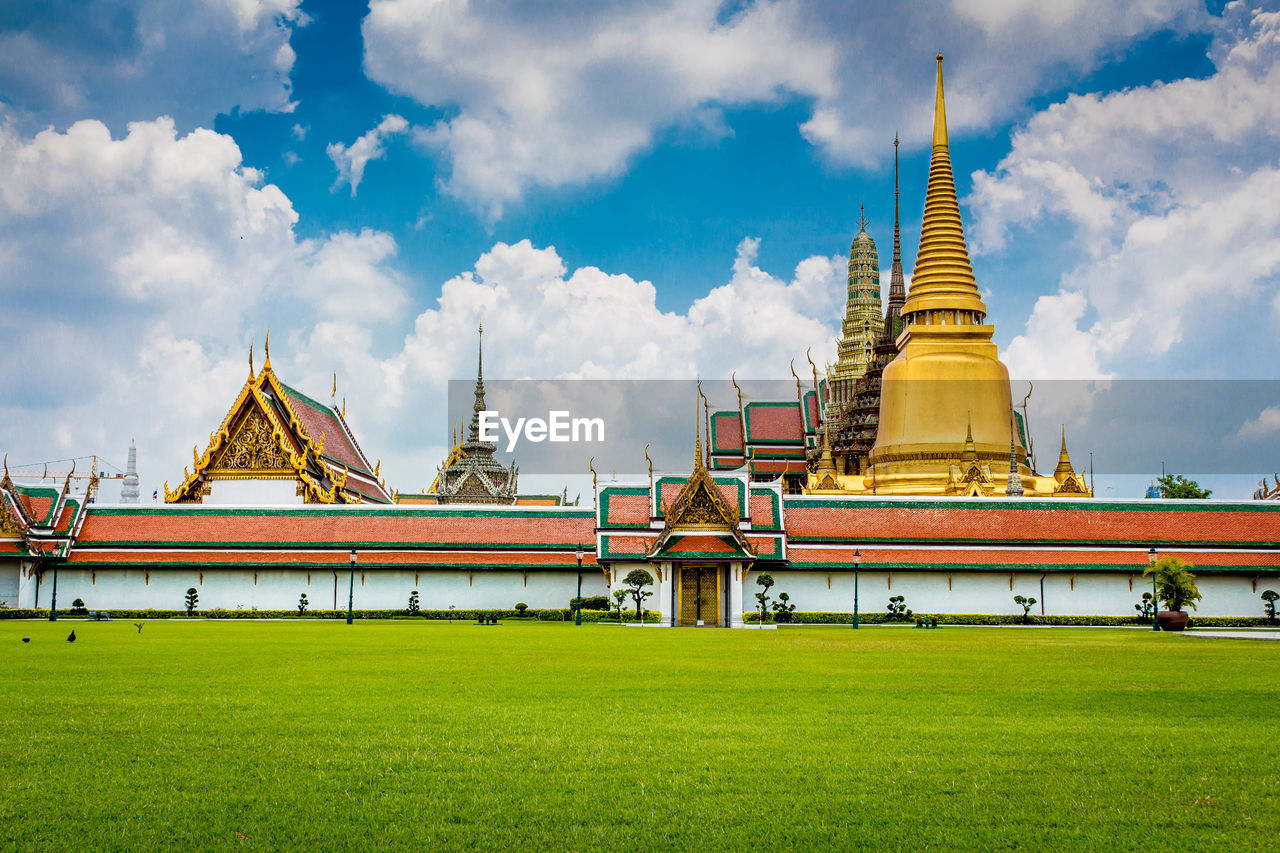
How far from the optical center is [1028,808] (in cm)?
727

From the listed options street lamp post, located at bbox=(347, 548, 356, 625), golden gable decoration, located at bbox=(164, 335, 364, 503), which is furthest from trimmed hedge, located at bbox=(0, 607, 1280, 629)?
golden gable decoration, located at bbox=(164, 335, 364, 503)

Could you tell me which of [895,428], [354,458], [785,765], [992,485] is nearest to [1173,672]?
[785,765]

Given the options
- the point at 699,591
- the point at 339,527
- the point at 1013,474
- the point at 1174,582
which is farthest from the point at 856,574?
the point at 339,527

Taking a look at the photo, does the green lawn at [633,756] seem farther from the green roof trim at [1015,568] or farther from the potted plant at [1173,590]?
the green roof trim at [1015,568]

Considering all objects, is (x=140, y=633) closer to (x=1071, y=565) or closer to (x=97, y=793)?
(x=97, y=793)

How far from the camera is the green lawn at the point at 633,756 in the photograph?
678 centimetres

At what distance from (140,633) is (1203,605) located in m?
32.0

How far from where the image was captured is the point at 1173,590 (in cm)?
3278

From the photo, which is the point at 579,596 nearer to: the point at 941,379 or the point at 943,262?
the point at 941,379

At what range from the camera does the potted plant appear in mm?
31734

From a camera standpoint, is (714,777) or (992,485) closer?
(714,777)

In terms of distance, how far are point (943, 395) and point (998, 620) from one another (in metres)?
17.2

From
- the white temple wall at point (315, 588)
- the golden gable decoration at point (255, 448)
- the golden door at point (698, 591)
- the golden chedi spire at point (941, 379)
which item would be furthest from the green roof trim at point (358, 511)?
the golden chedi spire at point (941, 379)

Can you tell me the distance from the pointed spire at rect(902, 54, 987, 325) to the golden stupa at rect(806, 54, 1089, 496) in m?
0.05
